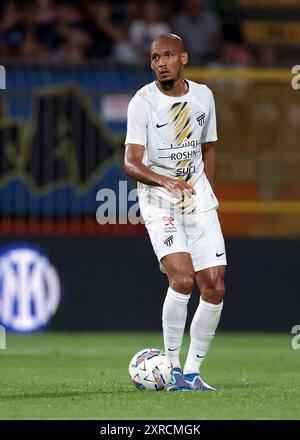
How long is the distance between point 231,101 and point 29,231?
2.85 metres

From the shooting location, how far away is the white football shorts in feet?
30.3

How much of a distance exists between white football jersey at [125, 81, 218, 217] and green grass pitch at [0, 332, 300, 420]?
4.60 feet

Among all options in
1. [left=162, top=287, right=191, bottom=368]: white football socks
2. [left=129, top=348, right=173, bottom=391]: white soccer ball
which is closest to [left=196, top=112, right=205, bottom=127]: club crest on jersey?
[left=162, top=287, right=191, bottom=368]: white football socks

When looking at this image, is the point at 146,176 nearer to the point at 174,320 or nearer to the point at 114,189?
the point at 174,320

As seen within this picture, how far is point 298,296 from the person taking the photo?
15.4m

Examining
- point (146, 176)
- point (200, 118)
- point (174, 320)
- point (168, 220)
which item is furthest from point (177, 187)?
point (174, 320)

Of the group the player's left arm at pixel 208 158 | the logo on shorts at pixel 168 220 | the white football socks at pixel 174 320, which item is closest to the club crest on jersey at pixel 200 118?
the player's left arm at pixel 208 158

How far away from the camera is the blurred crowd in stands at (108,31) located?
17.5 meters

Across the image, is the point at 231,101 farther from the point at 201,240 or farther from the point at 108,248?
the point at 201,240

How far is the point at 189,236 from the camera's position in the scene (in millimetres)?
9391

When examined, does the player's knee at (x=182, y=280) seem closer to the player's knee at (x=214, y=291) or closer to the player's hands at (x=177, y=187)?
the player's knee at (x=214, y=291)

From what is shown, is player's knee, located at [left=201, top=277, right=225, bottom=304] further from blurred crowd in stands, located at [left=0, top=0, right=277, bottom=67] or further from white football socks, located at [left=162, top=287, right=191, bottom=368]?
blurred crowd in stands, located at [left=0, top=0, right=277, bottom=67]

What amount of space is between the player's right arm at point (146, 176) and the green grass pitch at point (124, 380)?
1406 millimetres

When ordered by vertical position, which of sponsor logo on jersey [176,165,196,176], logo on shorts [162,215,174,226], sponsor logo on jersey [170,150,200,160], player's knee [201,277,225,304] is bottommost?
player's knee [201,277,225,304]
